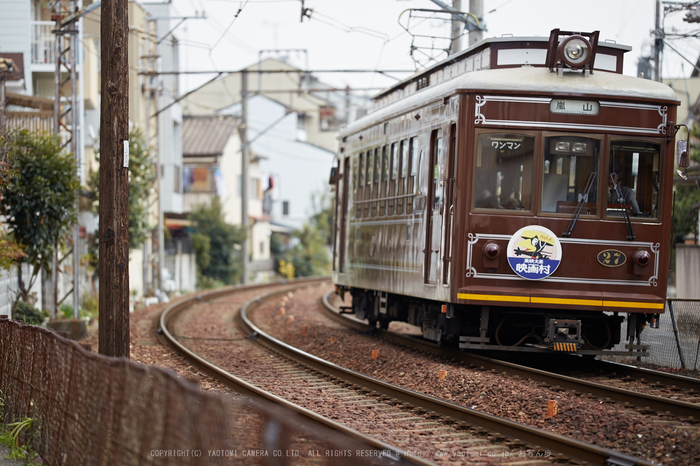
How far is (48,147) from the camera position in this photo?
16.4 metres

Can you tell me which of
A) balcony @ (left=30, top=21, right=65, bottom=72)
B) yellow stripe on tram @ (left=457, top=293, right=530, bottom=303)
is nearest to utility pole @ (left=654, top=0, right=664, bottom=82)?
yellow stripe on tram @ (left=457, top=293, right=530, bottom=303)

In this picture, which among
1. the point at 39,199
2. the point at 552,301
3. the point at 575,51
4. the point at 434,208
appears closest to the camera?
the point at 552,301

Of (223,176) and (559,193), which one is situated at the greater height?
(223,176)

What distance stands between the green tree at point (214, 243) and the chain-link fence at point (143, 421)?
29422 millimetres

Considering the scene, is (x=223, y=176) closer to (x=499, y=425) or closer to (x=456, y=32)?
(x=456, y=32)

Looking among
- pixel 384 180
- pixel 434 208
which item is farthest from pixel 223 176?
pixel 434 208

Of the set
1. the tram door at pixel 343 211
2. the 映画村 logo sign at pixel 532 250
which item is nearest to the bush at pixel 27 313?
the tram door at pixel 343 211

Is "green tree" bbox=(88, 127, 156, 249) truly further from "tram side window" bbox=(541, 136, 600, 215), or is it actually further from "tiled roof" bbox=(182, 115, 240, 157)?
"tiled roof" bbox=(182, 115, 240, 157)

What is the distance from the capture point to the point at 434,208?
1154 cm

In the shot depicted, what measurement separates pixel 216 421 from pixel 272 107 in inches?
2230

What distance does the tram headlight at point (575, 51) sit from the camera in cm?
1069

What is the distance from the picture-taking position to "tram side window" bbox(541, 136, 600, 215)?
10.5 metres

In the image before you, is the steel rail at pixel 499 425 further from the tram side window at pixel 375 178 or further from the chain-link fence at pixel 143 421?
the tram side window at pixel 375 178

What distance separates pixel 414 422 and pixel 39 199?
1046cm
